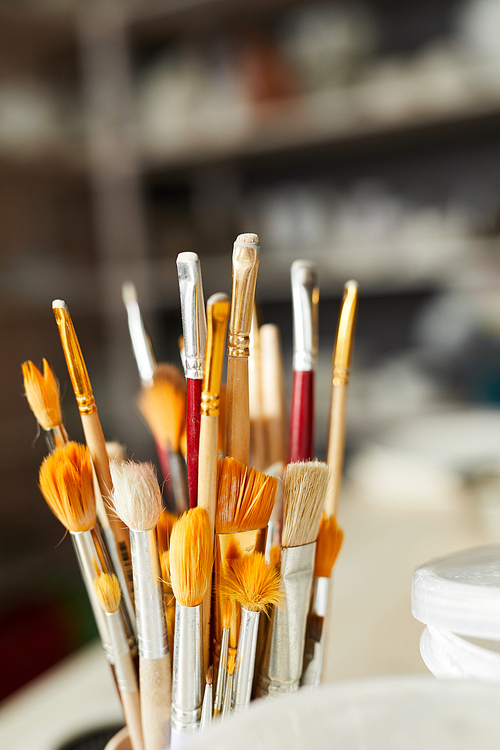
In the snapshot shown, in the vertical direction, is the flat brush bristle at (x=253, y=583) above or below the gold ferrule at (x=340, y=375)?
below

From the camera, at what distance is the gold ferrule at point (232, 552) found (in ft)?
0.70

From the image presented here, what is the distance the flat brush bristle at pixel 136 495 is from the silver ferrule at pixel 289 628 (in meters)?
0.05

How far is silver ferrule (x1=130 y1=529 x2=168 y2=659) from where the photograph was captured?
205 mm

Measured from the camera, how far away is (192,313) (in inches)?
7.9

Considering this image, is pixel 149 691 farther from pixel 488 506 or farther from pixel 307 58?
pixel 307 58

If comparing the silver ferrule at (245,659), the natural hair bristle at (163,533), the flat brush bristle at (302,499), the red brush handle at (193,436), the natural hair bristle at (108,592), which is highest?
the red brush handle at (193,436)

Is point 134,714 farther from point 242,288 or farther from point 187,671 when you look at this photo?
point 242,288

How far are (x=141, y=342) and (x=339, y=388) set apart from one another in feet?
0.29

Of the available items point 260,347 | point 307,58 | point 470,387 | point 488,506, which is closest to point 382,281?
point 470,387

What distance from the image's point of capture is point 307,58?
1244 mm

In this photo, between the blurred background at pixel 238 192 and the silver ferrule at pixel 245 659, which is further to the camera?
the blurred background at pixel 238 192

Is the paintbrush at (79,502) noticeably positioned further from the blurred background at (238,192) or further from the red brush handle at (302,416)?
the blurred background at (238,192)

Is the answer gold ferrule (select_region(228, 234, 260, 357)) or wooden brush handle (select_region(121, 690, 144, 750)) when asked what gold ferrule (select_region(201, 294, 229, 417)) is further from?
wooden brush handle (select_region(121, 690, 144, 750))

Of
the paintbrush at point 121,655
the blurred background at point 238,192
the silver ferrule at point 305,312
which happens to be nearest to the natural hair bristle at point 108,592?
the paintbrush at point 121,655
